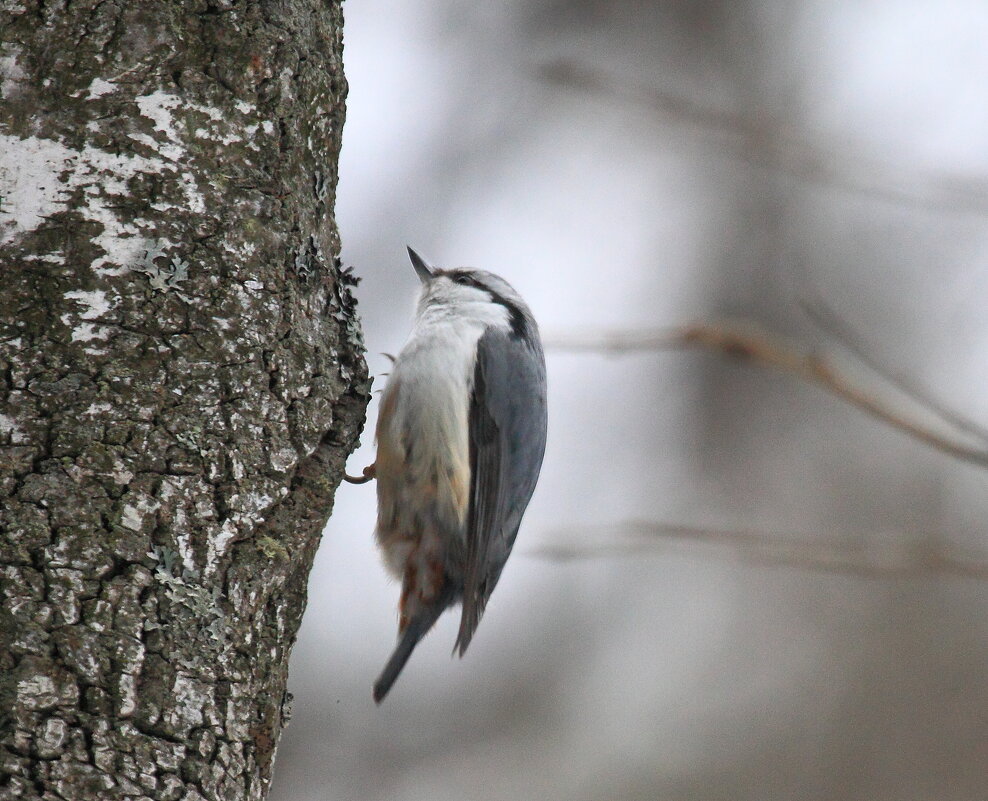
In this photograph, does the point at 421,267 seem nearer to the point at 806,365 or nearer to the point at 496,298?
the point at 496,298

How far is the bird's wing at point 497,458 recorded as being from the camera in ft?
9.17

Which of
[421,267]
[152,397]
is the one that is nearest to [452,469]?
[421,267]

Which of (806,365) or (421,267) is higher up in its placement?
(421,267)

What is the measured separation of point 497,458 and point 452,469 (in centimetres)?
14

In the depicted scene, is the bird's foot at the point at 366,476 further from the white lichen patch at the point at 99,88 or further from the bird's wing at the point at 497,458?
the white lichen patch at the point at 99,88

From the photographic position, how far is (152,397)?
147cm

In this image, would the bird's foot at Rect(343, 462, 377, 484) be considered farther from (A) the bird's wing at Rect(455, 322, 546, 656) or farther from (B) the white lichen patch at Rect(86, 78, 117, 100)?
(B) the white lichen patch at Rect(86, 78, 117, 100)

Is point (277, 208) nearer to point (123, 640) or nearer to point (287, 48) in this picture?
point (287, 48)

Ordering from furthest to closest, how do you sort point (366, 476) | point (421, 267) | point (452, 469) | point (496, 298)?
point (421, 267) → point (496, 298) → point (366, 476) → point (452, 469)

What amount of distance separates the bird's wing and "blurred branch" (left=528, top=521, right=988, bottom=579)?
162 cm

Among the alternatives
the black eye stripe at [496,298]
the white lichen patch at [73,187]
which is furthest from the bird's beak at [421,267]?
the white lichen patch at [73,187]

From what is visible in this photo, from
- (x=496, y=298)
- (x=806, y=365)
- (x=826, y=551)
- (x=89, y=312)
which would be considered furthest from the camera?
(x=496, y=298)

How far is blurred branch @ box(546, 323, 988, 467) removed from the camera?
833 mm

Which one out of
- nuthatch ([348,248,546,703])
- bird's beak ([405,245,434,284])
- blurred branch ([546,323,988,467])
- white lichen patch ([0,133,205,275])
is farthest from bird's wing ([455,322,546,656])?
blurred branch ([546,323,988,467])
